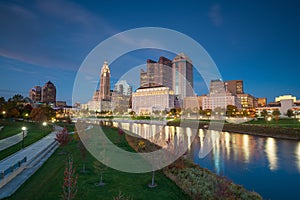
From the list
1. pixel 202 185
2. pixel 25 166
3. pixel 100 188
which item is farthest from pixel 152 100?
pixel 100 188

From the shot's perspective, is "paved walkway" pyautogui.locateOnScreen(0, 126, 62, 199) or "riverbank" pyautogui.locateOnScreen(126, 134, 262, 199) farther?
"paved walkway" pyautogui.locateOnScreen(0, 126, 62, 199)

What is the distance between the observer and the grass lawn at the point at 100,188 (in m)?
8.71

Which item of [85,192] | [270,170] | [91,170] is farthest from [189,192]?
[270,170]

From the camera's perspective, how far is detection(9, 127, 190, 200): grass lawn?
343 inches

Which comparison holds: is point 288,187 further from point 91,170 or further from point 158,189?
point 91,170

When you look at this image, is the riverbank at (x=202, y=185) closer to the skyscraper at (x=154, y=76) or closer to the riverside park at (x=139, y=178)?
the riverside park at (x=139, y=178)

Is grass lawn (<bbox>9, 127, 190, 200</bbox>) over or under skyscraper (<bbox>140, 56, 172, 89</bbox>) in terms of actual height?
under

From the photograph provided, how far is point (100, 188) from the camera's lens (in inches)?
380

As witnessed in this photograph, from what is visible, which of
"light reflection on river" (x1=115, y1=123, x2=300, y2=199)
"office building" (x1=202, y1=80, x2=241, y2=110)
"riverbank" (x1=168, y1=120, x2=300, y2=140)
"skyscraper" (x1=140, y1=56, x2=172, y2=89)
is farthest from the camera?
"skyscraper" (x1=140, y1=56, x2=172, y2=89)

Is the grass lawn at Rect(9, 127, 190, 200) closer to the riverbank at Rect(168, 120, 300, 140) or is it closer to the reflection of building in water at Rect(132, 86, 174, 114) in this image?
the riverbank at Rect(168, 120, 300, 140)

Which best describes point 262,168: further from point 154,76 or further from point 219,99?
point 154,76

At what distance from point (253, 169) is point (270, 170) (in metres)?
1.60

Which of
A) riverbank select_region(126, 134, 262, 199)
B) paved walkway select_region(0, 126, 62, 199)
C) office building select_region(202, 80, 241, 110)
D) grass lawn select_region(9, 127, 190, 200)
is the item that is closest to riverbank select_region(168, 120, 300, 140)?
riverbank select_region(126, 134, 262, 199)

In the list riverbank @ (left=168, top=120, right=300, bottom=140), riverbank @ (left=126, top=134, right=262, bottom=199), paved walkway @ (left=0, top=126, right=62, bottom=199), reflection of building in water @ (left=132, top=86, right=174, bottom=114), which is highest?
reflection of building in water @ (left=132, top=86, right=174, bottom=114)
